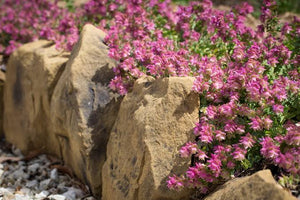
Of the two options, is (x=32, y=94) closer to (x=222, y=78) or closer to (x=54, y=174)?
(x=54, y=174)

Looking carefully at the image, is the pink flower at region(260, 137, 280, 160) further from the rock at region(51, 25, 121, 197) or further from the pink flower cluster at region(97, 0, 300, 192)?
the rock at region(51, 25, 121, 197)

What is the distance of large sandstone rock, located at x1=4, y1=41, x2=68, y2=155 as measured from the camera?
15.0 ft

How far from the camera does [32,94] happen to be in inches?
192

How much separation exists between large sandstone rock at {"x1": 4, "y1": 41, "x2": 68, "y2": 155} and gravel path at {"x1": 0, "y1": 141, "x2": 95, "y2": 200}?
0.69ft

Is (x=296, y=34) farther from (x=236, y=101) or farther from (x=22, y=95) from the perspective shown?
(x=22, y=95)

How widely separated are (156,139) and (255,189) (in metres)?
0.94

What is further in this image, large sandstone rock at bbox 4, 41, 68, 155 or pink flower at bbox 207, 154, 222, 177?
large sandstone rock at bbox 4, 41, 68, 155

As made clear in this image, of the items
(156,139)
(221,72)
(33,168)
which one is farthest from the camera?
(33,168)

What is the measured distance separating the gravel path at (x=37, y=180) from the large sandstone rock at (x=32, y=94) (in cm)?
21

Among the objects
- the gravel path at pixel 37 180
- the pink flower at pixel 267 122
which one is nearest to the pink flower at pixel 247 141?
the pink flower at pixel 267 122

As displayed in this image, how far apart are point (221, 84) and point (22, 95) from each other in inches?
121

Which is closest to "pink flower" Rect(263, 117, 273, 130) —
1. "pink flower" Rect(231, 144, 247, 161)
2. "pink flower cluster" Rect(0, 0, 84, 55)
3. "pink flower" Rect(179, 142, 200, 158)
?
"pink flower" Rect(231, 144, 247, 161)

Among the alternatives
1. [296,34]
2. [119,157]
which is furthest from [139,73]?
[296,34]

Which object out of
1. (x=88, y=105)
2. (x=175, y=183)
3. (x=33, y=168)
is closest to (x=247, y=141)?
(x=175, y=183)
